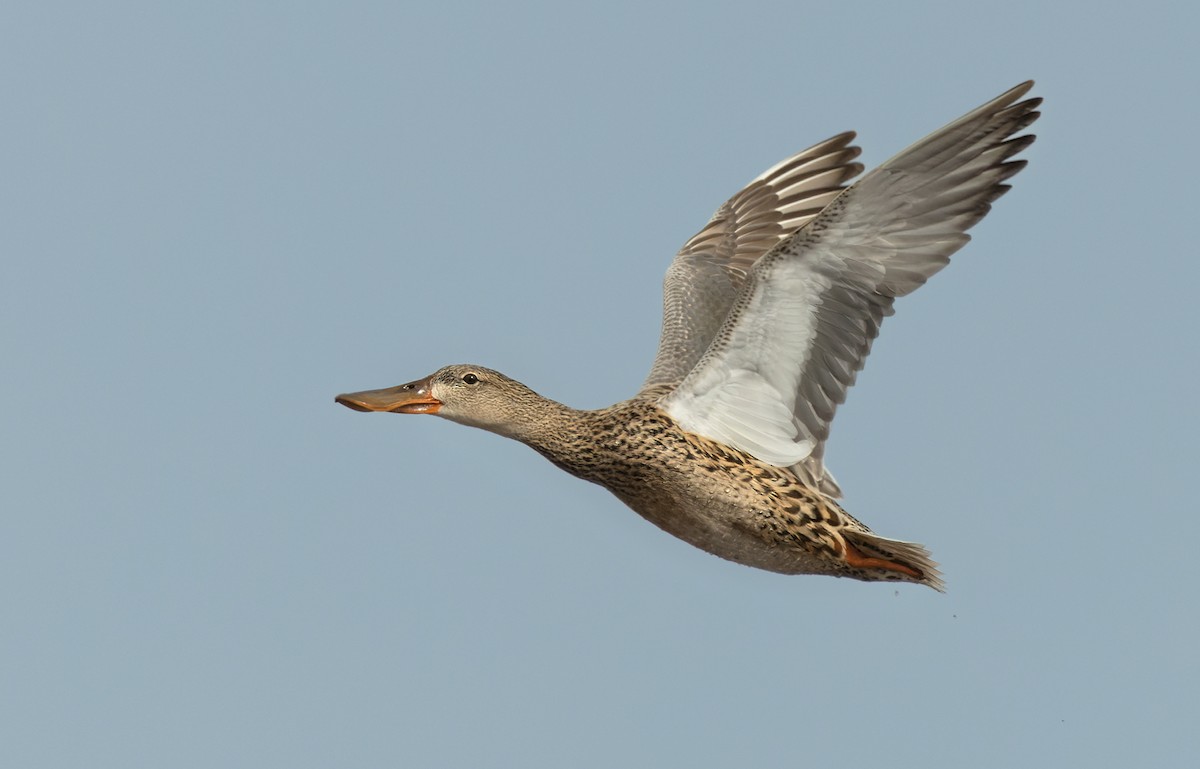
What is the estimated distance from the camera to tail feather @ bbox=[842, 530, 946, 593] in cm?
1118

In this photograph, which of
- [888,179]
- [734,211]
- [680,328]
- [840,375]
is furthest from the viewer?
[734,211]

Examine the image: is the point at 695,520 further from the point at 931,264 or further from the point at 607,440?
the point at 931,264

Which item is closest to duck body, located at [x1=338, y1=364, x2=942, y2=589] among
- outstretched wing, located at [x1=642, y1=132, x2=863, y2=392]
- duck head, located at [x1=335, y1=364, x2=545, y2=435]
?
duck head, located at [x1=335, y1=364, x2=545, y2=435]

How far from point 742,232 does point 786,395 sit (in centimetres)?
359

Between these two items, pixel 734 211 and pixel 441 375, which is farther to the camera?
pixel 734 211

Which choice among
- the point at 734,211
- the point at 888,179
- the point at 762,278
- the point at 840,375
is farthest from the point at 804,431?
the point at 734,211

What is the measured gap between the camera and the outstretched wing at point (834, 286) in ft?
33.9

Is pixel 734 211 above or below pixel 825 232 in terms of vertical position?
above

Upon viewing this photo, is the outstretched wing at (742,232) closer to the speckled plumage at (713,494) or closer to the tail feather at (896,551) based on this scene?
the speckled plumage at (713,494)

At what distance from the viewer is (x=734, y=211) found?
48.6 feet

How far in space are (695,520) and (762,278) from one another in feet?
5.71

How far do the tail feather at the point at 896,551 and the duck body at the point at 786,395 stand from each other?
12 mm

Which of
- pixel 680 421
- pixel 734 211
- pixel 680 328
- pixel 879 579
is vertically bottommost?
pixel 879 579

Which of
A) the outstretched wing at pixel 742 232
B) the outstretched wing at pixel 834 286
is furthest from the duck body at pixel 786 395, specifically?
the outstretched wing at pixel 742 232
